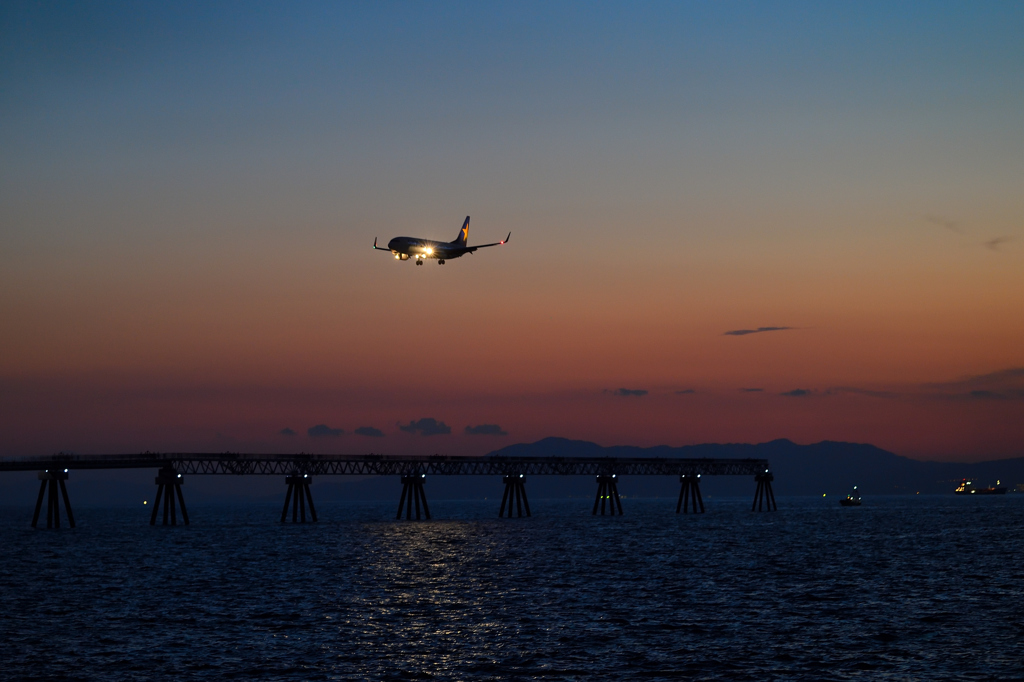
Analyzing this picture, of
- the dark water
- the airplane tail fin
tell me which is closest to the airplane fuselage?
the airplane tail fin

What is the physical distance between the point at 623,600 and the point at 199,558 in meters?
44.7

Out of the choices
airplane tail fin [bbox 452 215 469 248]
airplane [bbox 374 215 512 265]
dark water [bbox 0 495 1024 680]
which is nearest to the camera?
dark water [bbox 0 495 1024 680]

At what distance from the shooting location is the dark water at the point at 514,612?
39.4m

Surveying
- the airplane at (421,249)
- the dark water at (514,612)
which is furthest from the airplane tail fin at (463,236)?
the dark water at (514,612)

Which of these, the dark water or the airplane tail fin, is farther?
the airplane tail fin

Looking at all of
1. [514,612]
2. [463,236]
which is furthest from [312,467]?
[514,612]

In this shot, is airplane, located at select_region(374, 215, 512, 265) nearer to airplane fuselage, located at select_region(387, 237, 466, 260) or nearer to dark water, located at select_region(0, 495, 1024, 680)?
airplane fuselage, located at select_region(387, 237, 466, 260)

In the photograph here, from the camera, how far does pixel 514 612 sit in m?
53.5

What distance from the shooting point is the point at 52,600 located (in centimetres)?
5897

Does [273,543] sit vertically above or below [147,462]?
below

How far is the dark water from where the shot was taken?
39.4 metres

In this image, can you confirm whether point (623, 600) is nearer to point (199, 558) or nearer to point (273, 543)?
point (199, 558)

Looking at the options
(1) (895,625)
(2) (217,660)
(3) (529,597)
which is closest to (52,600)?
(2) (217,660)

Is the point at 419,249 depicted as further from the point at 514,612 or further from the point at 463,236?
the point at 514,612
